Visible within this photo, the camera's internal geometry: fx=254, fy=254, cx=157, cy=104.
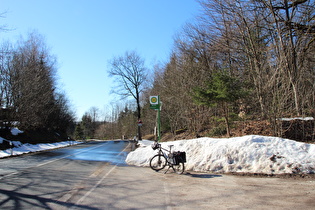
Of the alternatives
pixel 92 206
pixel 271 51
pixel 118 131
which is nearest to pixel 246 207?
pixel 92 206

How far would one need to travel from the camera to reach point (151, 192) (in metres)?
6.53

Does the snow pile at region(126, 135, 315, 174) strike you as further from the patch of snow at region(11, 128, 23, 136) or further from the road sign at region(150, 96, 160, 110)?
the patch of snow at region(11, 128, 23, 136)

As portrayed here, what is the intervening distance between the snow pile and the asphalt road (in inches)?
26.1

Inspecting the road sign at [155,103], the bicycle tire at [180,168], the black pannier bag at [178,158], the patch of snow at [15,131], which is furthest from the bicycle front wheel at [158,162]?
the patch of snow at [15,131]

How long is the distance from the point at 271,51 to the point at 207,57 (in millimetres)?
9882

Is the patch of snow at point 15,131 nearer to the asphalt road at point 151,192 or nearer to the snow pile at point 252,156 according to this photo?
the asphalt road at point 151,192

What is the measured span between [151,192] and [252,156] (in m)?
4.20

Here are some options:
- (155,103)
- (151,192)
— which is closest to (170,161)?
(151,192)

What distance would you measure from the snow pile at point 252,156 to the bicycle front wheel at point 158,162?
929 millimetres

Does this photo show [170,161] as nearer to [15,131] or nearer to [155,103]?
[155,103]

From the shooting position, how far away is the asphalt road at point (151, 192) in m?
5.33

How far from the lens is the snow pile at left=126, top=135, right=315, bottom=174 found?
818 cm

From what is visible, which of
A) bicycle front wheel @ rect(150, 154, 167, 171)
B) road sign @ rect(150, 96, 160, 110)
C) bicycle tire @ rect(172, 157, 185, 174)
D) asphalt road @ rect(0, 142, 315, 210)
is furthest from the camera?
road sign @ rect(150, 96, 160, 110)

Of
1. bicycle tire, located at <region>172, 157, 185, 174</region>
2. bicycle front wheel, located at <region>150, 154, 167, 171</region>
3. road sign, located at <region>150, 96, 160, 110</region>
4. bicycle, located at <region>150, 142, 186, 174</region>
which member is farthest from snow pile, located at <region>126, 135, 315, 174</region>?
road sign, located at <region>150, 96, 160, 110</region>
